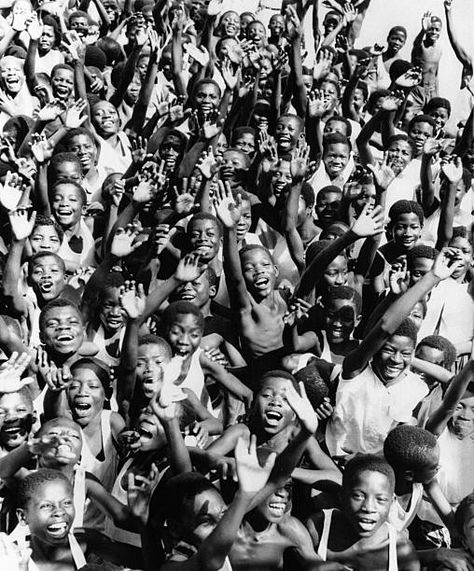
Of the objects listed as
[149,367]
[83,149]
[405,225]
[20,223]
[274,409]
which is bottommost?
[274,409]

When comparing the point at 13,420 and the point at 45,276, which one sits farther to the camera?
the point at 45,276

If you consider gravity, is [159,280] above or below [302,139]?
below

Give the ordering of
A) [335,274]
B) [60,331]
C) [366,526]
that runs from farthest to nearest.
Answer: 1. [335,274]
2. [60,331]
3. [366,526]

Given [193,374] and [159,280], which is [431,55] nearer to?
[159,280]

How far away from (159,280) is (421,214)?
4.30 ft

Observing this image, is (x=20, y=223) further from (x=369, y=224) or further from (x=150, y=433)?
(x=369, y=224)

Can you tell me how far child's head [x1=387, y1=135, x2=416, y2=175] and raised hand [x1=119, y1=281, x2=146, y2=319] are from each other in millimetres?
1857

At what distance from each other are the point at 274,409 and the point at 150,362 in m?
0.57

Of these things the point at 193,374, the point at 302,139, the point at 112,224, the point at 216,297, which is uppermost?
the point at 302,139

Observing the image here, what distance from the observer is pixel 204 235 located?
5.00 m

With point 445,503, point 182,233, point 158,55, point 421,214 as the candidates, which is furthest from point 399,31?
point 445,503

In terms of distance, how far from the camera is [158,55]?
6758mm

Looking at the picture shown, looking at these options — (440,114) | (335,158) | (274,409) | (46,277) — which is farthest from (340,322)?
(440,114)

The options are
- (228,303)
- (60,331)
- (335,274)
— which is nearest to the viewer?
(60,331)
